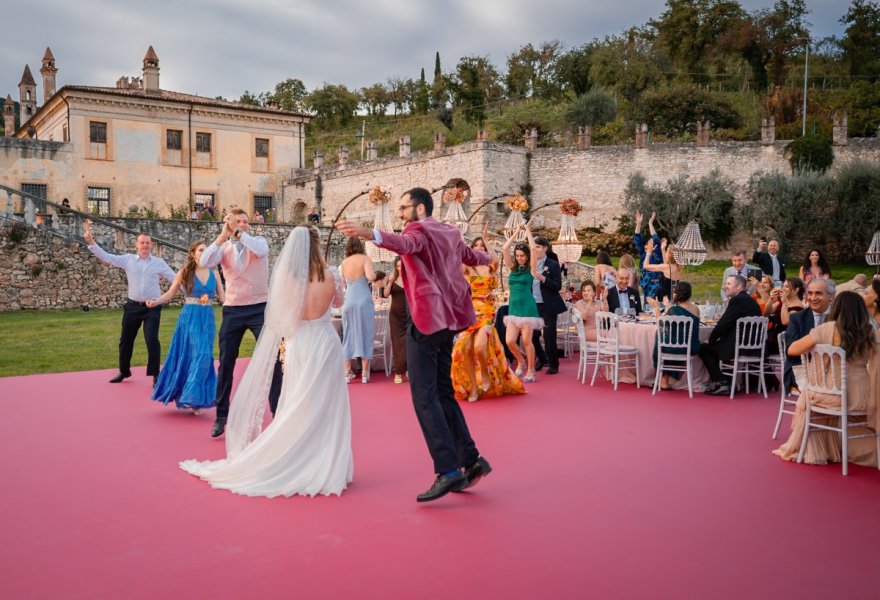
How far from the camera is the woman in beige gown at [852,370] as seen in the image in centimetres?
510

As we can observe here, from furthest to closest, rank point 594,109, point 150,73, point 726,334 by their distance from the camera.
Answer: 1. point 594,109
2. point 150,73
3. point 726,334

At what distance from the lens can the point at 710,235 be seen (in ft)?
99.3

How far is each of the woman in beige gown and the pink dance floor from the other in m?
0.16

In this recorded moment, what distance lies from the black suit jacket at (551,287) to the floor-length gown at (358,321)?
2260mm

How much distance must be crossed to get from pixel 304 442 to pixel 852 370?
3.78 metres

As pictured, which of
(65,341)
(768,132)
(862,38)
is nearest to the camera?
(65,341)

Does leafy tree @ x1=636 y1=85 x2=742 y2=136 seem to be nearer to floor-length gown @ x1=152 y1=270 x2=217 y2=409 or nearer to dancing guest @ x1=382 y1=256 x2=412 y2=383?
dancing guest @ x1=382 y1=256 x2=412 y2=383

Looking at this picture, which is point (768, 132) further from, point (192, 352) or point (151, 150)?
point (192, 352)

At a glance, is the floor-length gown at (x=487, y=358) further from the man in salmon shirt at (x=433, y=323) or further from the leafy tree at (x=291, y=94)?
the leafy tree at (x=291, y=94)

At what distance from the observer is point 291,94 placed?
53.0 meters

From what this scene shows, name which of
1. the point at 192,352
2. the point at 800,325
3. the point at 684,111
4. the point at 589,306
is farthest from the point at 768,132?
the point at 192,352

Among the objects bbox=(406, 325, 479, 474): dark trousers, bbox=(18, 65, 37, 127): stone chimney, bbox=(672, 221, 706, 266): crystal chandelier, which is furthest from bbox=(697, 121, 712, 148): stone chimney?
bbox=(18, 65, 37, 127): stone chimney

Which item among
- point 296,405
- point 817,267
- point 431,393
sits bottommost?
point 296,405

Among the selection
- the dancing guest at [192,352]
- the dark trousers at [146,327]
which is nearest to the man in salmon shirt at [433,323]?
the dancing guest at [192,352]
